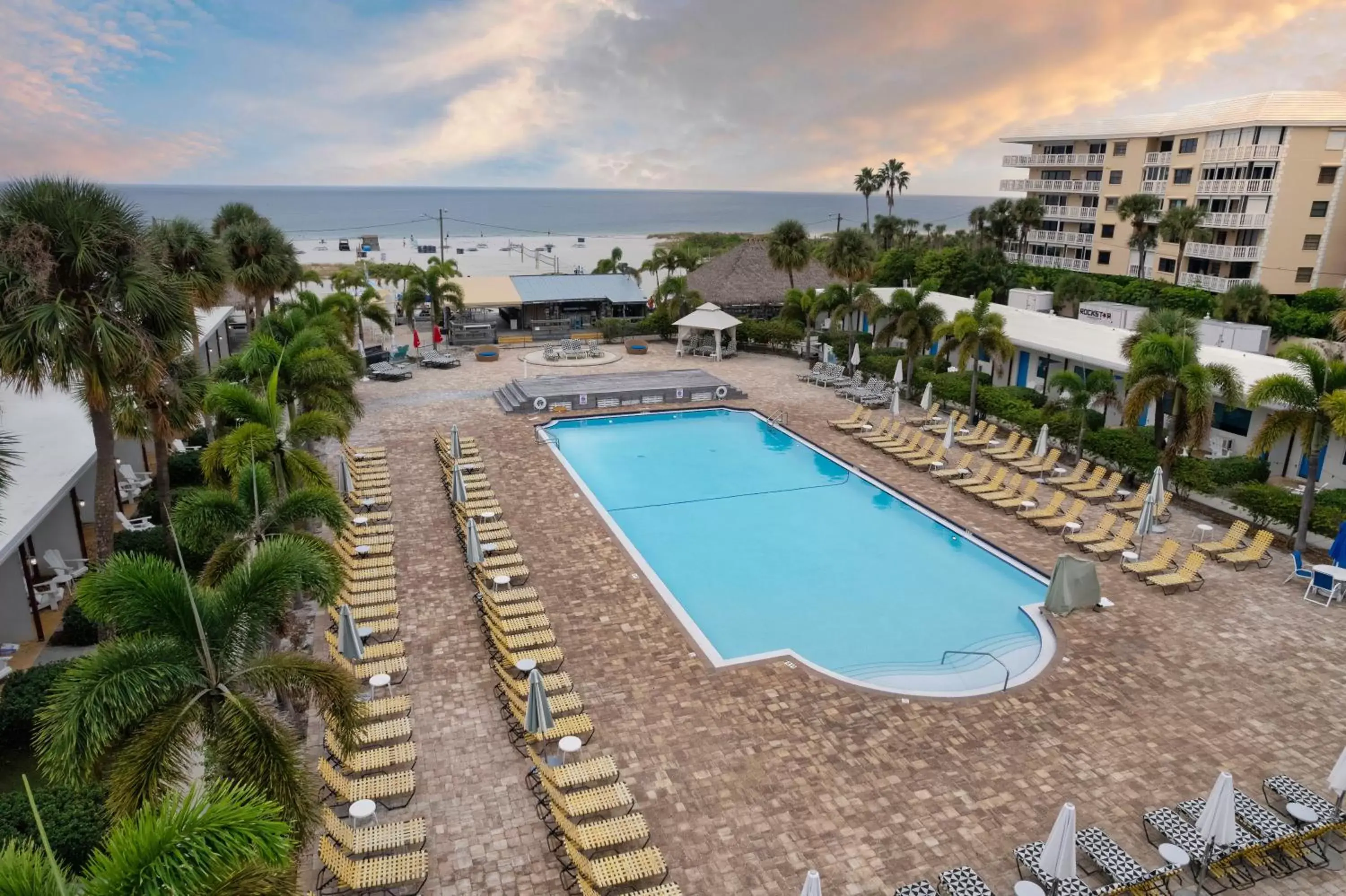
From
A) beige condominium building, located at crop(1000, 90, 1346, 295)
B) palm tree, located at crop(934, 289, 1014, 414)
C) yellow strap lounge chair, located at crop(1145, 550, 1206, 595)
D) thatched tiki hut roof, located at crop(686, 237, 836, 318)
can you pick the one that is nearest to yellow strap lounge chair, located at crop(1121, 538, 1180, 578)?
yellow strap lounge chair, located at crop(1145, 550, 1206, 595)

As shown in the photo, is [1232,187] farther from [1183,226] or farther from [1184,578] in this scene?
[1184,578]

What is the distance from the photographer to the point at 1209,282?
44.7 meters

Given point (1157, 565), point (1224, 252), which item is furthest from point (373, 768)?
point (1224, 252)

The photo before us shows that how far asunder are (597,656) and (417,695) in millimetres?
2765

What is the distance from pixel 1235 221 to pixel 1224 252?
5.65 feet

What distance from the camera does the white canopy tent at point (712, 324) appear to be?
116ft

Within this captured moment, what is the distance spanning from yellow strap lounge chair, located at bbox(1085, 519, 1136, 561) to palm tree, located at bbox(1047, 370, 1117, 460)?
18.1 feet

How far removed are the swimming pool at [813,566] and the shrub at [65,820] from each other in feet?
26.5

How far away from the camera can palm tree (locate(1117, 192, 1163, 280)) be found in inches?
1666

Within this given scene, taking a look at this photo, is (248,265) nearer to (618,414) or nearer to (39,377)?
(618,414)

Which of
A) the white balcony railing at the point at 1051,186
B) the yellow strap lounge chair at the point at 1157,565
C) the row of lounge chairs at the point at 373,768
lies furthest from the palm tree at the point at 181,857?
the white balcony railing at the point at 1051,186

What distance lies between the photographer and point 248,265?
2392 centimetres

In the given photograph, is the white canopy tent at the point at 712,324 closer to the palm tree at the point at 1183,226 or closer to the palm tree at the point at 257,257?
the palm tree at the point at 257,257

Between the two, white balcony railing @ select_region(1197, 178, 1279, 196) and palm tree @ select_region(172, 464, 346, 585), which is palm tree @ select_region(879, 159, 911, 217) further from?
palm tree @ select_region(172, 464, 346, 585)
